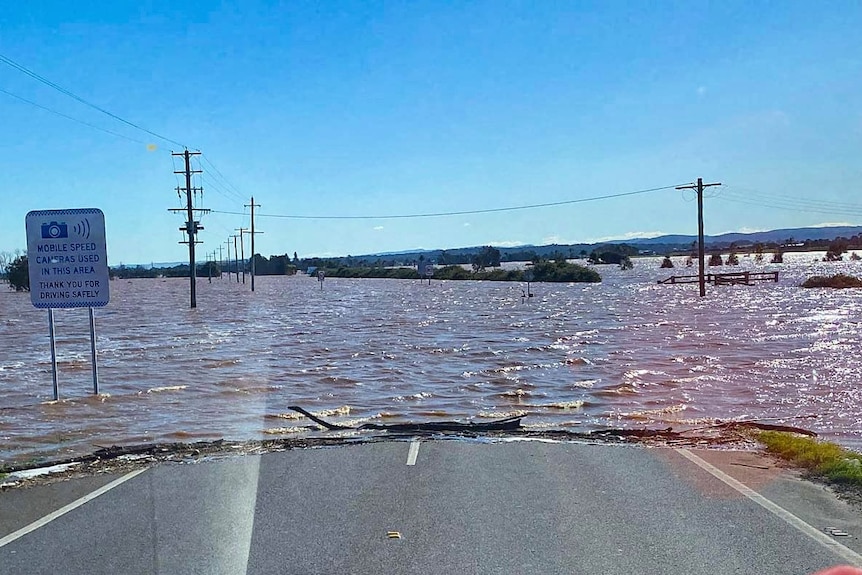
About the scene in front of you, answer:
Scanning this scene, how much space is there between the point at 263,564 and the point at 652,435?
8.19 meters

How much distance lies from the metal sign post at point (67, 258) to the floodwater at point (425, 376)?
222 centimetres

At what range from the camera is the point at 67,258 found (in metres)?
17.9

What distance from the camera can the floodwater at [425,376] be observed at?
51.9 ft

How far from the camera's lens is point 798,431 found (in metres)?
14.2

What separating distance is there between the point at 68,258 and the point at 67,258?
0.02 metres

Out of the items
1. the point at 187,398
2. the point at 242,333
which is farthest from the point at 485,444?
the point at 242,333

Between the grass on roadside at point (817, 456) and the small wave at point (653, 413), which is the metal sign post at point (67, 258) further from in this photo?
the grass on roadside at point (817, 456)

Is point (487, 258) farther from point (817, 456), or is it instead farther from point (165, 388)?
point (817, 456)

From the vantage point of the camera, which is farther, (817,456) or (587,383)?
(587,383)

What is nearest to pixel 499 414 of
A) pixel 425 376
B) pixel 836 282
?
pixel 425 376

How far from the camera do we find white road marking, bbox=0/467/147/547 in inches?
298

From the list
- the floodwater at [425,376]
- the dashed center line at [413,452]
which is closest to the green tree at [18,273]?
the floodwater at [425,376]

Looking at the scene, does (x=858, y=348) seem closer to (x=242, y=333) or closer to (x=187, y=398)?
(x=187, y=398)

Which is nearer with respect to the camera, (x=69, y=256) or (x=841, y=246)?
(x=69, y=256)
